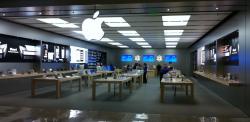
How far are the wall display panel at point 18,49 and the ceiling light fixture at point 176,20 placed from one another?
628 cm

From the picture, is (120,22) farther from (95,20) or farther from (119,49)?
(119,49)

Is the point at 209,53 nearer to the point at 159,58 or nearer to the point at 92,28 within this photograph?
the point at 92,28

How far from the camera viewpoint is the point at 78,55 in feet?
53.6

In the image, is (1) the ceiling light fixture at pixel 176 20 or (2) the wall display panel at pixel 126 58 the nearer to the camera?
(1) the ceiling light fixture at pixel 176 20

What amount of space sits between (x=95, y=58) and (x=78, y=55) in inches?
169

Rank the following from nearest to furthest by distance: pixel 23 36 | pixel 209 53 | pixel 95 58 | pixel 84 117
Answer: pixel 84 117, pixel 23 36, pixel 209 53, pixel 95 58

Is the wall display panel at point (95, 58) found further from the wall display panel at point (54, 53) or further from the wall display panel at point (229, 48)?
the wall display panel at point (229, 48)

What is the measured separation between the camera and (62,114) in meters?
5.54

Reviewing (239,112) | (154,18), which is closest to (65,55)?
(154,18)

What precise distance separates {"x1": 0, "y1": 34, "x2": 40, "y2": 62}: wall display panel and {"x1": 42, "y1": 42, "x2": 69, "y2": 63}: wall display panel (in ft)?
1.78

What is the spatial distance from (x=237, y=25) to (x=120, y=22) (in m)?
4.24

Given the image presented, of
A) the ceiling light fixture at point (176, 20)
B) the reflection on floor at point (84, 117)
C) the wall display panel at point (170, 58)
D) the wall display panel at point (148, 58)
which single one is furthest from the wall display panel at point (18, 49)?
the wall display panel at point (170, 58)

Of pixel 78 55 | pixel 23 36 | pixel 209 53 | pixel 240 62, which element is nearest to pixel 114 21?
pixel 23 36

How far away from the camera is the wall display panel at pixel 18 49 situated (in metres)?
9.35
